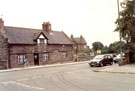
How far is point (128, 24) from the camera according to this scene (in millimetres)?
25859

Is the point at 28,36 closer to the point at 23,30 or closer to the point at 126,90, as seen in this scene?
the point at 23,30

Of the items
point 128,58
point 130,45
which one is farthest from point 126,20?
point 128,58

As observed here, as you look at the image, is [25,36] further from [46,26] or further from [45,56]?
[46,26]

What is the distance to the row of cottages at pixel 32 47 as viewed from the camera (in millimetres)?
31797

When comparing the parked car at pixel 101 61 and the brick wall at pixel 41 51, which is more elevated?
the brick wall at pixel 41 51

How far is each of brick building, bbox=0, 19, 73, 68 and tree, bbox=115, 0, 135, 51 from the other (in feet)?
54.5

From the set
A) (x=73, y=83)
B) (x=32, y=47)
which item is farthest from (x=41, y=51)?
(x=73, y=83)

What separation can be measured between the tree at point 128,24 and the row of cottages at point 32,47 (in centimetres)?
1659

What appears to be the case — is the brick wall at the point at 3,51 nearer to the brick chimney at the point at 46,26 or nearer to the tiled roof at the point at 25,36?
the tiled roof at the point at 25,36

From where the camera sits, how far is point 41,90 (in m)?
10.1

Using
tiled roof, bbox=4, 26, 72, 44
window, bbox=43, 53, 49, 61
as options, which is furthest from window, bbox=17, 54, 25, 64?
window, bbox=43, 53, 49, 61

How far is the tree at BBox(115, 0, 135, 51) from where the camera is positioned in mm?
25562

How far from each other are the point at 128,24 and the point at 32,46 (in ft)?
61.9

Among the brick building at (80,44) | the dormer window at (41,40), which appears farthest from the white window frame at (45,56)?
the brick building at (80,44)
